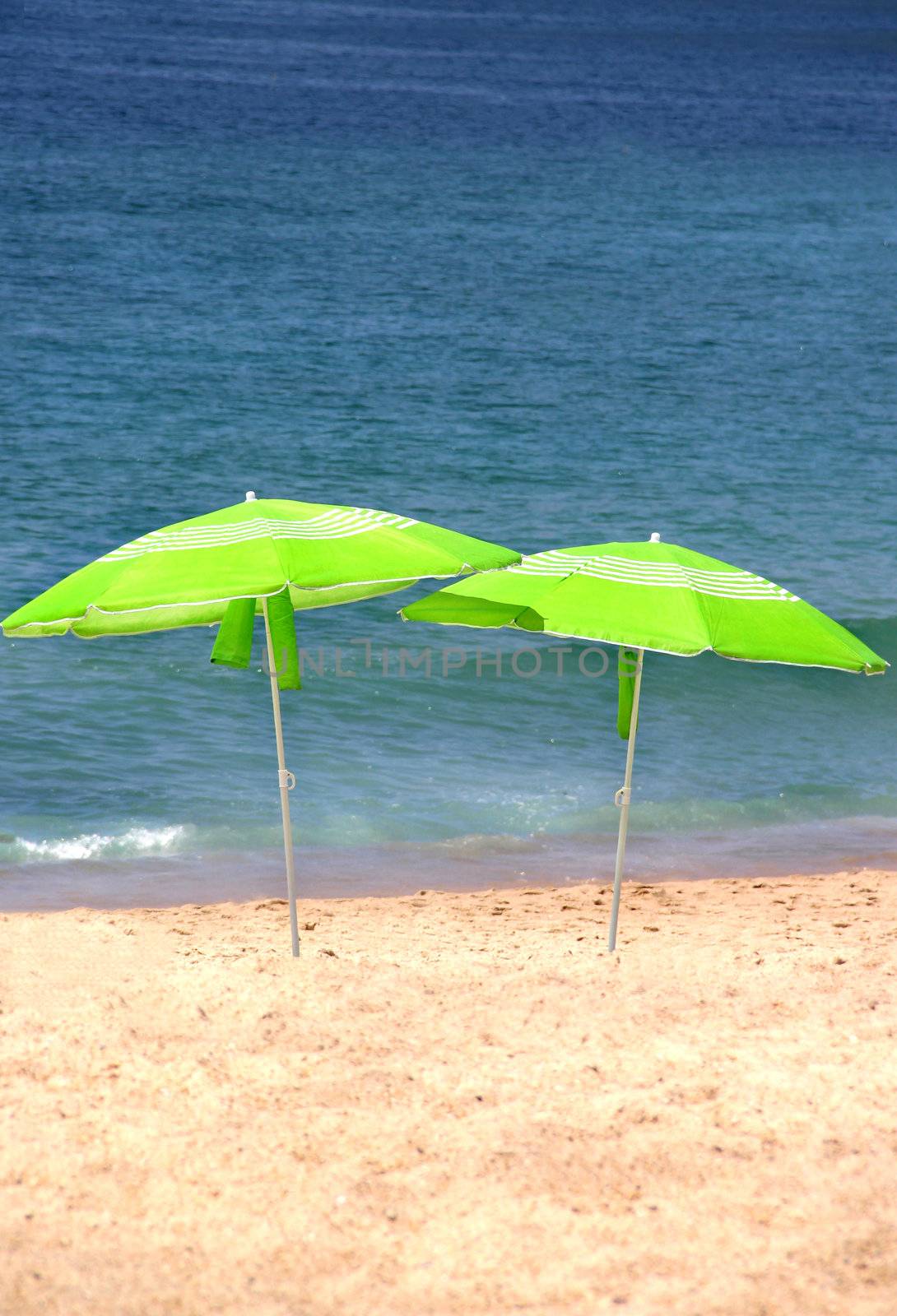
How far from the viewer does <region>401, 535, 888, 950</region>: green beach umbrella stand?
5.82 metres

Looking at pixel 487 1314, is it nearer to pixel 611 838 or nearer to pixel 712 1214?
pixel 712 1214

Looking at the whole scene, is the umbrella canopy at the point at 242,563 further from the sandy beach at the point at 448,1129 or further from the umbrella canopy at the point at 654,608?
the sandy beach at the point at 448,1129

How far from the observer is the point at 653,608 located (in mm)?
5949

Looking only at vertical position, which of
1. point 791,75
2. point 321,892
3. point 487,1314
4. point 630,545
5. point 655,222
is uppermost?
point 791,75

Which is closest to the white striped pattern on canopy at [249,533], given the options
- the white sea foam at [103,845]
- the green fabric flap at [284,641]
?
the green fabric flap at [284,641]

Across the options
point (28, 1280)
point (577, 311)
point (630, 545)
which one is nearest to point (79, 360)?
point (577, 311)

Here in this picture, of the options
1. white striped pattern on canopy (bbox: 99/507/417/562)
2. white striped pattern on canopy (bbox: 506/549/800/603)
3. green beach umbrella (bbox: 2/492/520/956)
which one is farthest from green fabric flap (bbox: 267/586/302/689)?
white striped pattern on canopy (bbox: 506/549/800/603)

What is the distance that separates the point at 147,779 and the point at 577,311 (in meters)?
22.8

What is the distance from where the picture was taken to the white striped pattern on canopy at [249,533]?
6.08 metres

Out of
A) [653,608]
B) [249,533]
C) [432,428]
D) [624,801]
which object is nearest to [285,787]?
[249,533]

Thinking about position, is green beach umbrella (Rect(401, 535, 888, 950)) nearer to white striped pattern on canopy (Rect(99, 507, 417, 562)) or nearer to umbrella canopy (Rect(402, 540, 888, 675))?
umbrella canopy (Rect(402, 540, 888, 675))

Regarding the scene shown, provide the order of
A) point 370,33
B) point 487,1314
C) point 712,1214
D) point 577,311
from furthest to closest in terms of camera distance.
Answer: point 370,33, point 577,311, point 712,1214, point 487,1314

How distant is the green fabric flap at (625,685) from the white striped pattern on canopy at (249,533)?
4.26 ft

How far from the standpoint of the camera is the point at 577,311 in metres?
31.3
